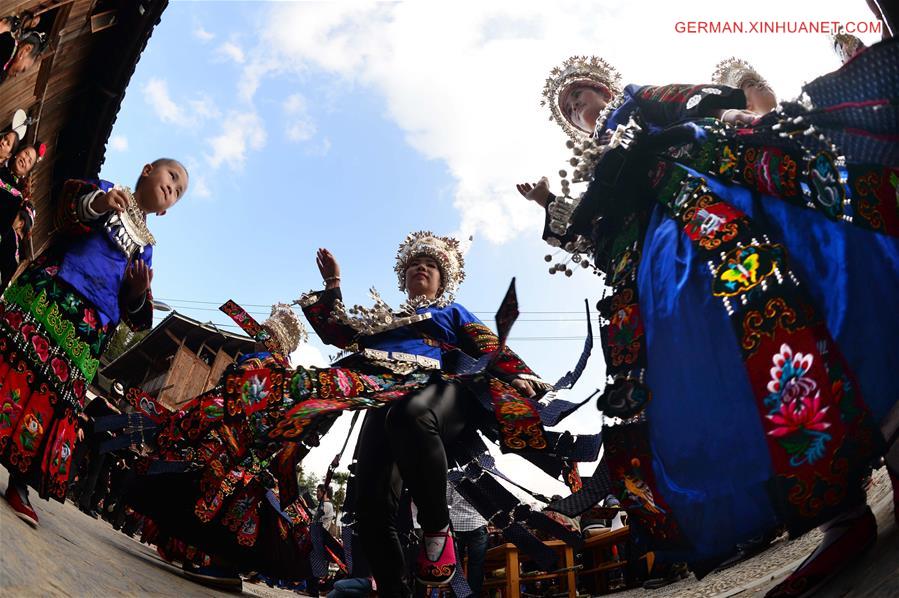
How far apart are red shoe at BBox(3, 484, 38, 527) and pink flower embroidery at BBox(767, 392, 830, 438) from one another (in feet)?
9.17

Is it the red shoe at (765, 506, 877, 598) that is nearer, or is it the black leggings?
the red shoe at (765, 506, 877, 598)

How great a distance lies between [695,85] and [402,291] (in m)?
2.48

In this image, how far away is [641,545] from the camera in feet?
5.72

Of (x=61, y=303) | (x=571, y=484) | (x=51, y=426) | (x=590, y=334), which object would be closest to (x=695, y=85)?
(x=590, y=334)

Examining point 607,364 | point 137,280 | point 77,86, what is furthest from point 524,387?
point 77,86

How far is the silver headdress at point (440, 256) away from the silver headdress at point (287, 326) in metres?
1.94

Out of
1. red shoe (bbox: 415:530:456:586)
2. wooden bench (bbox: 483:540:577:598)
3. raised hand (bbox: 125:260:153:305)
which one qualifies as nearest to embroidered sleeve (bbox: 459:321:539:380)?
red shoe (bbox: 415:530:456:586)

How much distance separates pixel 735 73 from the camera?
3.43m

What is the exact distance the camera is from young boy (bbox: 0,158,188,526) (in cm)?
244

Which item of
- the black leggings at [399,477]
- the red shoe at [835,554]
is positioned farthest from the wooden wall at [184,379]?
the red shoe at [835,554]

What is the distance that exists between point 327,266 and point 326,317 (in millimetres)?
401

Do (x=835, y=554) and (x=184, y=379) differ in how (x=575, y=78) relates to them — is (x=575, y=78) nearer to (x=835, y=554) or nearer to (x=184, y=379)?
(x=835, y=554)

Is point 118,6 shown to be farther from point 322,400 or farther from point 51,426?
point 322,400

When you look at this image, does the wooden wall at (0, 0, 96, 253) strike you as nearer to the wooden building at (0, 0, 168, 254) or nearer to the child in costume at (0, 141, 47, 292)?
the wooden building at (0, 0, 168, 254)
